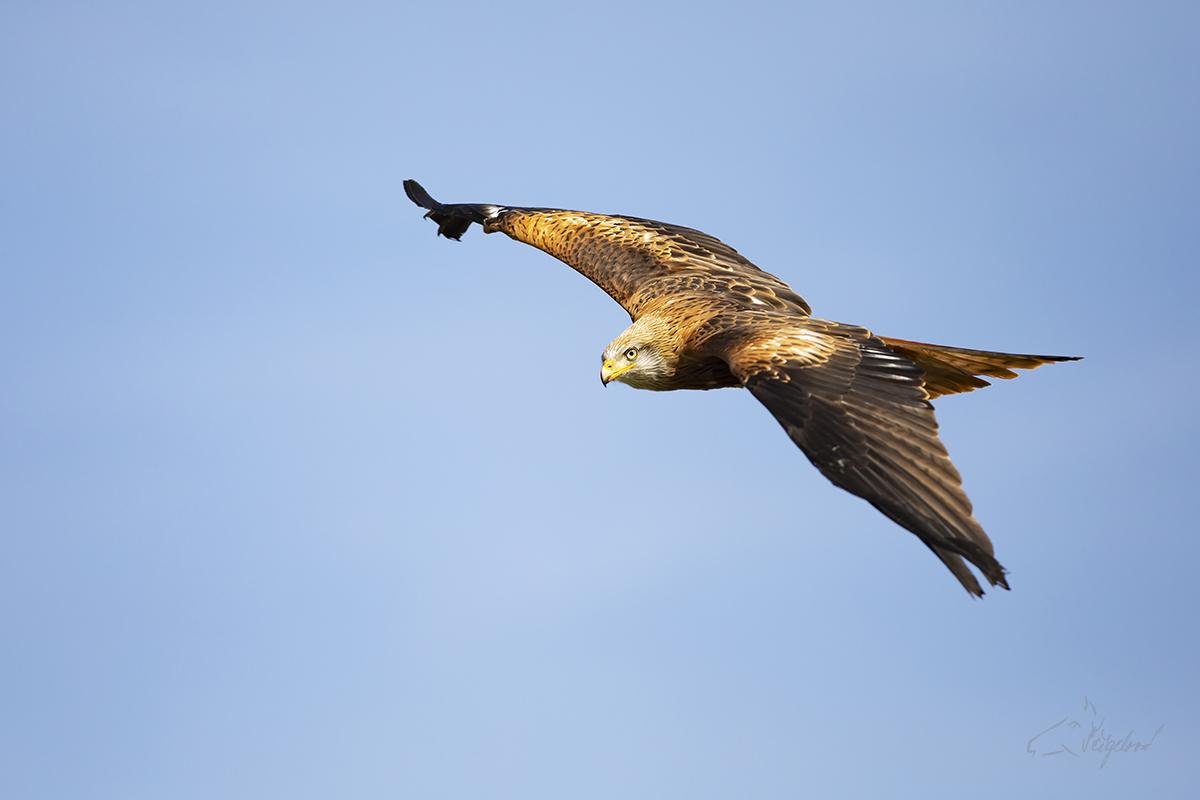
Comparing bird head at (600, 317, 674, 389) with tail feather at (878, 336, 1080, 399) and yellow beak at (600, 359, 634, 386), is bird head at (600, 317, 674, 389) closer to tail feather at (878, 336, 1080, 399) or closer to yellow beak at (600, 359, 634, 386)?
Result: yellow beak at (600, 359, 634, 386)

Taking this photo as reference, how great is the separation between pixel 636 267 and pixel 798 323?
9.41ft

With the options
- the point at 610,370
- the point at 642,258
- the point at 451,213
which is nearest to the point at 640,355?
the point at 610,370

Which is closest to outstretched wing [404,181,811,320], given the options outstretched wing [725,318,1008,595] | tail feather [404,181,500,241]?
tail feather [404,181,500,241]

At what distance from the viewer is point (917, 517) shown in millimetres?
7770

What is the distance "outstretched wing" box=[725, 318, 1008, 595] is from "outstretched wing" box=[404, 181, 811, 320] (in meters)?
1.59

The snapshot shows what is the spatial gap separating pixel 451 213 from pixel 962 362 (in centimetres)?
732

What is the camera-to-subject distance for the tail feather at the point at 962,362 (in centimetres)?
1005

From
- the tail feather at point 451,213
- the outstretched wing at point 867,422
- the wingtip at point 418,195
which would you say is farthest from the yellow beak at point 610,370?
the wingtip at point 418,195

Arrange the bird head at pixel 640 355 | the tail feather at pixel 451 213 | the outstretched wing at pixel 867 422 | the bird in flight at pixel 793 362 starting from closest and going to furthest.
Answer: the outstretched wing at pixel 867 422 < the bird in flight at pixel 793 362 < the bird head at pixel 640 355 < the tail feather at pixel 451 213

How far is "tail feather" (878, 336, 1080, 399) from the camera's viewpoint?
10.0 m

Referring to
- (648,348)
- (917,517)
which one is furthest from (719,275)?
(917,517)

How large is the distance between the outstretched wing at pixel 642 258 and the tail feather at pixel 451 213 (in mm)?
198

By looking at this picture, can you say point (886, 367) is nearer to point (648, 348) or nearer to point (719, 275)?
point (648, 348)

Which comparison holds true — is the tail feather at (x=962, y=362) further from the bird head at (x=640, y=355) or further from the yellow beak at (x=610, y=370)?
the yellow beak at (x=610, y=370)
